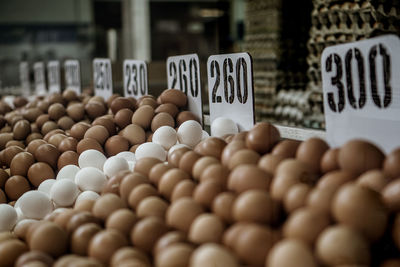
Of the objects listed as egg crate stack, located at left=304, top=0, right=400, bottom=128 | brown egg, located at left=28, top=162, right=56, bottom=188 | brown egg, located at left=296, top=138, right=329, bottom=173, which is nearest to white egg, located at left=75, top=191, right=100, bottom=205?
brown egg, located at left=28, top=162, right=56, bottom=188

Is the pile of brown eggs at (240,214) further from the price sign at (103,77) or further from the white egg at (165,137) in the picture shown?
the price sign at (103,77)

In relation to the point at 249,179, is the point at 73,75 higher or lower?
higher

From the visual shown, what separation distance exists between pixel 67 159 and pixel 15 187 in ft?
0.68

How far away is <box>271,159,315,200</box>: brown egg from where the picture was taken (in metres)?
0.97

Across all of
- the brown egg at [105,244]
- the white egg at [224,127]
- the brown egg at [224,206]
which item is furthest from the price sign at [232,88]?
the brown egg at [105,244]

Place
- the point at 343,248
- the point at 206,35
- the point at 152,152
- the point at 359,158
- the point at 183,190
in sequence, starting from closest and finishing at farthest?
the point at 343,248, the point at 359,158, the point at 183,190, the point at 152,152, the point at 206,35

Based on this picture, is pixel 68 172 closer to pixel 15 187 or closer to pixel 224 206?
pixel 15 187

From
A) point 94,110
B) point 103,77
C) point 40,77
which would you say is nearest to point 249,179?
point 94,110

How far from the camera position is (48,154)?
1.70 metres

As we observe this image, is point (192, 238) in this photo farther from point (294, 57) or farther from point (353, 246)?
point (294, 57)

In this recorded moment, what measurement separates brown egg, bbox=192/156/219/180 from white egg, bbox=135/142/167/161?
1.15 ft

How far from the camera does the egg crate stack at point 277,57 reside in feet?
10.3

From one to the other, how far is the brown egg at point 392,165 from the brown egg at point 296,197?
0.57 ft

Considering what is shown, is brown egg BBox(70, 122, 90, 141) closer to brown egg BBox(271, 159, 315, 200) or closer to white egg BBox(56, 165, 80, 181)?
white egg BBox(56, 165, 80, 181)
